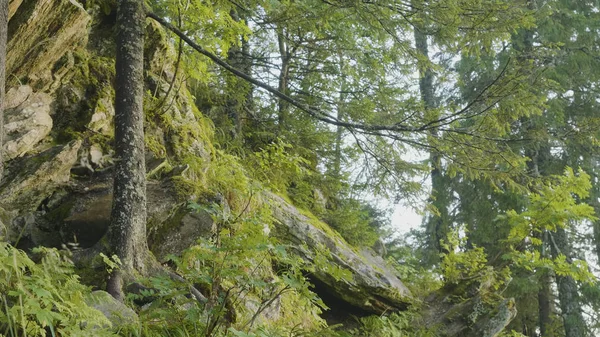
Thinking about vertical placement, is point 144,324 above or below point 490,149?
below

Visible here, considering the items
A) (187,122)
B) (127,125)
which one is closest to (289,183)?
(187,122)

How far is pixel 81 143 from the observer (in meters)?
5.90

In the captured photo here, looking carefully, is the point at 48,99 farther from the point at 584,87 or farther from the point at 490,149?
the point at 584,87

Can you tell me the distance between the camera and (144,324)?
349 cm

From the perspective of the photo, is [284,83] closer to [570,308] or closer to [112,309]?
[112,309]

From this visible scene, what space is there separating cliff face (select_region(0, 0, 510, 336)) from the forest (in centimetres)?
2

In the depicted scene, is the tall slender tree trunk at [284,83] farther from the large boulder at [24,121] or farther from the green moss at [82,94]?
the large boulder at [24,121]

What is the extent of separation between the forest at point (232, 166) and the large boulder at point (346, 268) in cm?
3

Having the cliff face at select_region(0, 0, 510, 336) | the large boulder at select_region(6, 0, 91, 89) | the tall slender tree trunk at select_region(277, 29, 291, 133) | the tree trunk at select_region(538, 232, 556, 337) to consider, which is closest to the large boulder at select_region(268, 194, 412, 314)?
the cliff face at select_region(0, 0, 510, 336)

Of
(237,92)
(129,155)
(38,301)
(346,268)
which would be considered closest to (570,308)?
(346,268)

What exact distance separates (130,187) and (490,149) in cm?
387

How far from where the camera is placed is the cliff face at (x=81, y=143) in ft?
17.0

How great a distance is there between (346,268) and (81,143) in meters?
3.77

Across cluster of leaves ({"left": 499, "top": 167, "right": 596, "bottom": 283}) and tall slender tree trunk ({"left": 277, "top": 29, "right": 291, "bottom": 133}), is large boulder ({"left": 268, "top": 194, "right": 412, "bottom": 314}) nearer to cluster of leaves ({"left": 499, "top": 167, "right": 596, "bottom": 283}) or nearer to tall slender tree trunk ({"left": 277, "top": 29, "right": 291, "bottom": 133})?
cluster of leaves ({"left": 499, "top": 167, "right": 596, "bottom": 283})
